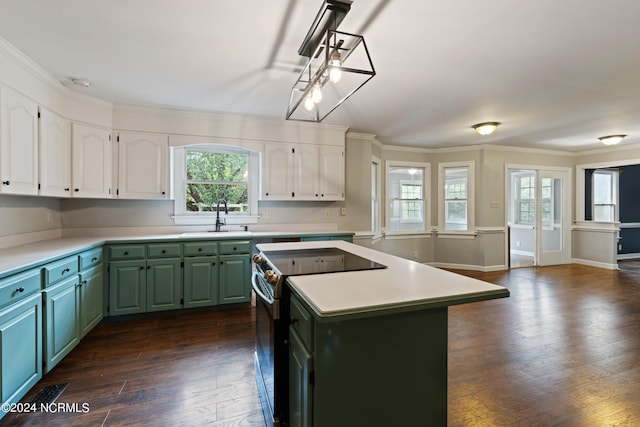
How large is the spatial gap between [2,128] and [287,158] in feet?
8.74

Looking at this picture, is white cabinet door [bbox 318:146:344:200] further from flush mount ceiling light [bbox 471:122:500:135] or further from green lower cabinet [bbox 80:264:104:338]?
green lower cabinet [bbox 80:264:104:338]

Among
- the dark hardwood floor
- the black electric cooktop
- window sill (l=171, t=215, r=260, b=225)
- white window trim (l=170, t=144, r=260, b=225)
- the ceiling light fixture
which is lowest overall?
the dark hardwood floor

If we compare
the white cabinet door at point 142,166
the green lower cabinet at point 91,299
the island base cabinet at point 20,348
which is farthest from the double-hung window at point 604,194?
the island base cabinet at point 20,348

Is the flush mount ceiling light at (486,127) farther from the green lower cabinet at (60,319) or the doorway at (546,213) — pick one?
the green lower cabinet at (60,319)

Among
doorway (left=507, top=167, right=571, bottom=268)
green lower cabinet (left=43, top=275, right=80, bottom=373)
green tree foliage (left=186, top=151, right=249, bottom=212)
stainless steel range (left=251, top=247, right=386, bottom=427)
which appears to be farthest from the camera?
doorway (left=507, top=167, right=571, bottom=268)

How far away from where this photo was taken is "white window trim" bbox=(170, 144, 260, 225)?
383cm

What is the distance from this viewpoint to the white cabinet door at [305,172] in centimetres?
410

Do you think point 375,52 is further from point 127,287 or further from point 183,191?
point 127,287

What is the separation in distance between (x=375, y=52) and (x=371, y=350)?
2.12m

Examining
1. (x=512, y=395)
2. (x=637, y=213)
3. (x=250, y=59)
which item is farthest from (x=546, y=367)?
(x=637, y=213)

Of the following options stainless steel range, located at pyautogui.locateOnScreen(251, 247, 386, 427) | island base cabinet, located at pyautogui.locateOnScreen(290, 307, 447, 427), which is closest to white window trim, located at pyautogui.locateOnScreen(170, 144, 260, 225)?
stainless steel range, located at pyautogui.locateOnScreen(251, 247, 386, 427)

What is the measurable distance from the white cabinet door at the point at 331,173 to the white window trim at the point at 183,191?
890 mm

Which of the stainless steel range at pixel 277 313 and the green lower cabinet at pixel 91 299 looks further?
the green lower cabinet at pixel 91 299

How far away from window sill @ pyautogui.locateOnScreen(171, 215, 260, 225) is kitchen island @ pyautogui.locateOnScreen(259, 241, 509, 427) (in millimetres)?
2782
